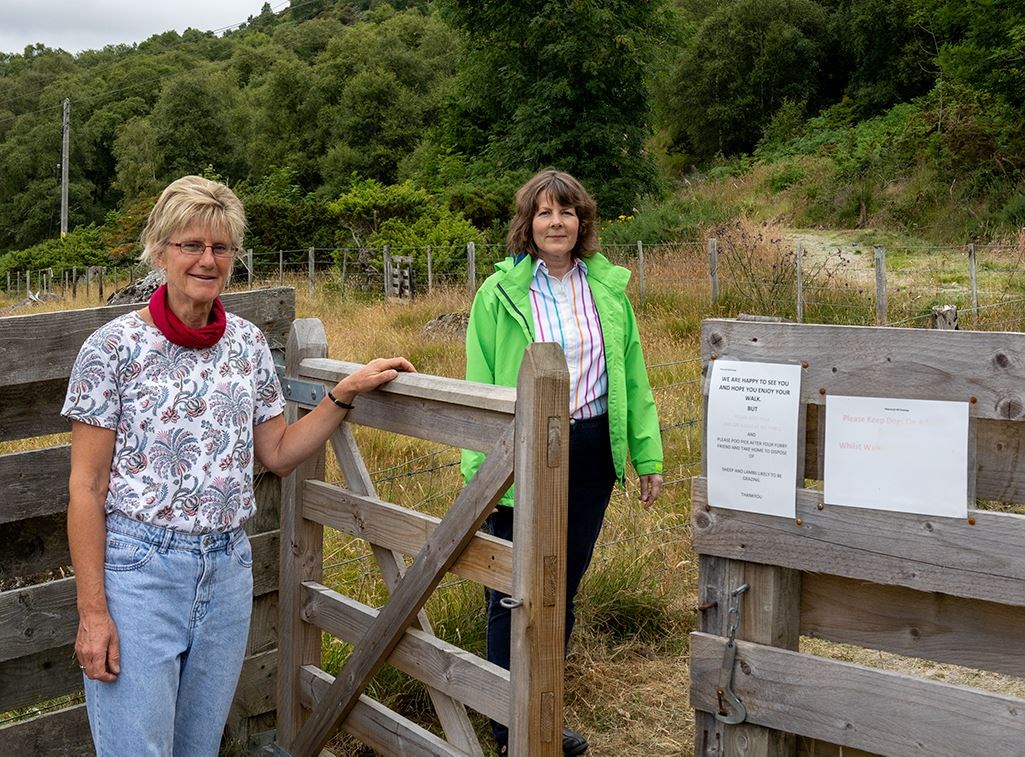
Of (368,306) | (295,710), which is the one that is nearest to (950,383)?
(295,710)

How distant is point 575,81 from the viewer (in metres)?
29.3

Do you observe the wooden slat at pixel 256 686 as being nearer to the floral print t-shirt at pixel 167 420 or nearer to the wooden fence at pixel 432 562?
the wooden fence at pixel 432 562

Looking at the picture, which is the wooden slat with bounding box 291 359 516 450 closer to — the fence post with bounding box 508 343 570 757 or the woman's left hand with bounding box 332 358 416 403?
the woman's left hand with bounding box 332 358 416 403

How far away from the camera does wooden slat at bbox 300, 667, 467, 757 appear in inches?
121

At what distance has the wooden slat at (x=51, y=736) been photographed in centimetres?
333

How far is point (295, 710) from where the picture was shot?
12.2ft

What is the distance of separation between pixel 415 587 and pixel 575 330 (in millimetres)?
1087

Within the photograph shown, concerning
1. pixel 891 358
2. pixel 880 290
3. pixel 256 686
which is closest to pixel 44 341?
pixel 256 686

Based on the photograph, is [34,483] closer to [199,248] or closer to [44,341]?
[44,341]

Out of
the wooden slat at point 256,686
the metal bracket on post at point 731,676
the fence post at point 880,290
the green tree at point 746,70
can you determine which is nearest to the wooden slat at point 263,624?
the wooden slat at point 256,686

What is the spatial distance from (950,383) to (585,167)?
27368 millimetres

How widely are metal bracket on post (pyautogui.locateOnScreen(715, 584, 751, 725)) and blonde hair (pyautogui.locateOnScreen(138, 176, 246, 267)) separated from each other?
1.67 meters

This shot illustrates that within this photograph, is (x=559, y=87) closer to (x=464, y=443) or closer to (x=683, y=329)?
(x=683, y=329)

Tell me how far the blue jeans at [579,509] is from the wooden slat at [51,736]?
1.33m
